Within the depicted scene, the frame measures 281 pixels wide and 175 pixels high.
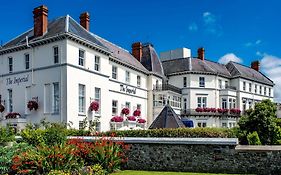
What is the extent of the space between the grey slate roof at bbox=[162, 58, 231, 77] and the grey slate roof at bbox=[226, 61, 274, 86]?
1709mm

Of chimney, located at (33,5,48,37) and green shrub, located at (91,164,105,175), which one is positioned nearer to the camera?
green shrub, located at (91,164,105,175)

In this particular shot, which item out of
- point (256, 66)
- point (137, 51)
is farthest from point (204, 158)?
point (256, 66)

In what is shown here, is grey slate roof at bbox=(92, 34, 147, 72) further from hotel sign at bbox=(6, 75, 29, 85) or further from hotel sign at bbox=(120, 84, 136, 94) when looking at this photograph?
hotel sign at bbox=(6, 75, 29, 85)

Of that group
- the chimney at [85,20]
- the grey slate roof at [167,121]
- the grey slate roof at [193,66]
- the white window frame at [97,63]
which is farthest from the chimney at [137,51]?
the grey slate roof at [167,121]

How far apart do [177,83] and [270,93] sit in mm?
23495

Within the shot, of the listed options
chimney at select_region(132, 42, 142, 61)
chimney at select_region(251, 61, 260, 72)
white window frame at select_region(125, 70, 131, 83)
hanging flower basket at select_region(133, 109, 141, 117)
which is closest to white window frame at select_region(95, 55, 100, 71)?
white window frame at select_region(125, 70, 131, 83)

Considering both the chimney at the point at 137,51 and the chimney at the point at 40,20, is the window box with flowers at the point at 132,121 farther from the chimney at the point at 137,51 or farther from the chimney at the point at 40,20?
the chimney at the point at 40,20

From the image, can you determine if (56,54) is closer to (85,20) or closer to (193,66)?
(85,20)

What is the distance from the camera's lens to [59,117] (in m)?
27.3

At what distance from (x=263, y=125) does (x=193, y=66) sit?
3181 centimetres

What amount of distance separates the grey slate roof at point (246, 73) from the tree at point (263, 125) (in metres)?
35.1

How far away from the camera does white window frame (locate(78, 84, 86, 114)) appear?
28936 mm

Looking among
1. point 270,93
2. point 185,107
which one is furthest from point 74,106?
point 270,93

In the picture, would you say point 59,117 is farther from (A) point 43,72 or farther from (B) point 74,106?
(A) point 43,72
